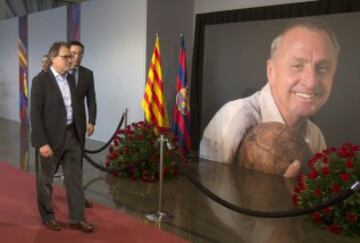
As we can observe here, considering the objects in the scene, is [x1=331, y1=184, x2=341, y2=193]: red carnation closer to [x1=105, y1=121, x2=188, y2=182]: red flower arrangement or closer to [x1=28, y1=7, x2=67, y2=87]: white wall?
[x1=105, y1=121, x2=188, y2=182]: red flower arrangement

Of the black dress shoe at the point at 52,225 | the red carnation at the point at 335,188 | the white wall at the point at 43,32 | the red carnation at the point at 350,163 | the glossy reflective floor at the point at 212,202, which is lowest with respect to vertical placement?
the glossy reflective floor at the point at 212,202

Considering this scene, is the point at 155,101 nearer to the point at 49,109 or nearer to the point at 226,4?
the point at 226,4

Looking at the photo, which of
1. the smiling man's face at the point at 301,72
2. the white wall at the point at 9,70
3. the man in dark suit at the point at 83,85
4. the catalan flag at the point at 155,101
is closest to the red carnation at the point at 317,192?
the smiling man's face at the point at 301,72

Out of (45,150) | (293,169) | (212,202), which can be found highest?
(45,150)

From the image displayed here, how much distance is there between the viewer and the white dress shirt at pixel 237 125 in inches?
229

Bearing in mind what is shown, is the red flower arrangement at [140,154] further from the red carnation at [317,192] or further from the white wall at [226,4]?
the white wall at [226,4]

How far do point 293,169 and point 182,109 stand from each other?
6.28 feet

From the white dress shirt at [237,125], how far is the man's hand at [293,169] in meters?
0.28

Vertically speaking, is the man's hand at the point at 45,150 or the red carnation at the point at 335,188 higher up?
the man's hand at the point at 45,150

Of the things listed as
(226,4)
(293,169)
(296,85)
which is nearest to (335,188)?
(293,169)

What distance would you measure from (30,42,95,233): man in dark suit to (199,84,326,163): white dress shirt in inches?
133

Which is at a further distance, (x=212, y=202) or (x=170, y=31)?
(x=170, y=31)

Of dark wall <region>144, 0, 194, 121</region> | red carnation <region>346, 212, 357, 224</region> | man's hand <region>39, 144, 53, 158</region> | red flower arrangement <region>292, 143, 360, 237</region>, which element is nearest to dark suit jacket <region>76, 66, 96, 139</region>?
man's hand <region>39, 144, 53, 158</region>

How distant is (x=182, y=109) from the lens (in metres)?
6.73
